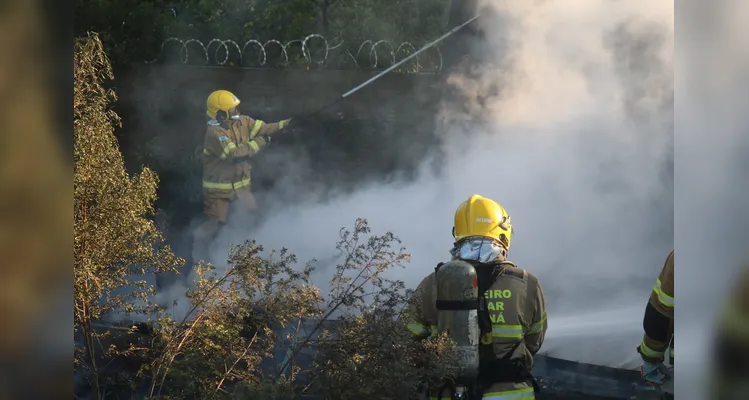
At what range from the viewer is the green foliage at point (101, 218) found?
5059 millimetres

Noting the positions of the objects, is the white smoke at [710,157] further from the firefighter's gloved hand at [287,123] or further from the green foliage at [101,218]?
the green foliage at [101,218]

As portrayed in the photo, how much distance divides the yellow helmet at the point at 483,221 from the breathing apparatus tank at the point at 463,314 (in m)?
0.27

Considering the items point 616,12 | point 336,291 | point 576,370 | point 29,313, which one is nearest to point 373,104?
point 336,291

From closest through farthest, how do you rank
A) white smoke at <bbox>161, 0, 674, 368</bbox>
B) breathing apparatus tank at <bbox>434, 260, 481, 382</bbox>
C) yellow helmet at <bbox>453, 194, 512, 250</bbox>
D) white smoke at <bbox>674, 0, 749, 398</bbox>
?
1. white smoke at <bbox>674, 0, 749, 398</bbox>
2. breathing apparatus tank at <bbox>434, 260, 481, 382</bbox>
3. yellow helmet at <bbox>453, 194, 512, 250</bbox>
4. white smoke at <bbox>161, 0, 674, 368</bbox>

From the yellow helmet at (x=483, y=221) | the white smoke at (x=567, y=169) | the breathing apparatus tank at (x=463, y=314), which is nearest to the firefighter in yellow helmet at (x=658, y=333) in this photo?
the white smoke at (x=567, y=169)

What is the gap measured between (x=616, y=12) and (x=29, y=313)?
3.66 meters

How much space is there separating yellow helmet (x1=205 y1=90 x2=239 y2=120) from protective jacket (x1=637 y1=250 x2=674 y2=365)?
2.75 metres

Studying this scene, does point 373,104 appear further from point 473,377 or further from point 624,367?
point 624,367

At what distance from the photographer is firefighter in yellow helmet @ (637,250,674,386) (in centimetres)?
498

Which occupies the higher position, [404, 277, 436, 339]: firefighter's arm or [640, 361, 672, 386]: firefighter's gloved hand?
[404, 277, 436, 339]: firefighter's arm

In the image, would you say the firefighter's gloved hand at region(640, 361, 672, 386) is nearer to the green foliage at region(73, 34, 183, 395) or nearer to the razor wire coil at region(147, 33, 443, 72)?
the razor wire coil at region(147, 33, 443, 72)

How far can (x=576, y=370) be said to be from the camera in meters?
5.43

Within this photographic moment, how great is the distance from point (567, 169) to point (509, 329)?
44.3 inches

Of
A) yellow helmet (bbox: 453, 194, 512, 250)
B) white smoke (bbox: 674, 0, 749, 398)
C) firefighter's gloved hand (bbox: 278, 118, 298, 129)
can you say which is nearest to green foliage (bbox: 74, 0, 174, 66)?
firefighter's gloved hand (bbox: 278, 118, 298, 129)
